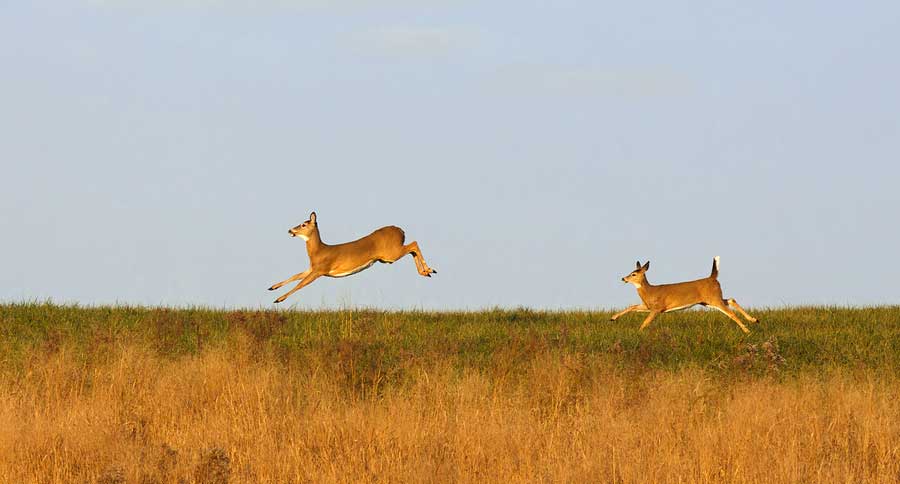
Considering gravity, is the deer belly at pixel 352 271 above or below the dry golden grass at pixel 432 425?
above

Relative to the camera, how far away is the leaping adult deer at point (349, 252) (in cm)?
1970

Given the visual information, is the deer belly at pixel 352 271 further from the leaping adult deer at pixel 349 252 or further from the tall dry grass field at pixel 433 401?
the tall dry grass field at pixel 433 401

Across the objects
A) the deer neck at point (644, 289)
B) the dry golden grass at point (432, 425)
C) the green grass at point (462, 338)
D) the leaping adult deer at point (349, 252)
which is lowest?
the dry golden grass at point (432, 425)

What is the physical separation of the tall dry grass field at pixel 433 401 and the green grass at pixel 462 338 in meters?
0.06

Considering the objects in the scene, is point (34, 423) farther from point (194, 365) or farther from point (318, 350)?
point (318, 350)

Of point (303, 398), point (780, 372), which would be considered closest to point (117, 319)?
point (303, 398)

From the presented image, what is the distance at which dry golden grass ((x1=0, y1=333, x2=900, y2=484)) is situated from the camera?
9.02 metres

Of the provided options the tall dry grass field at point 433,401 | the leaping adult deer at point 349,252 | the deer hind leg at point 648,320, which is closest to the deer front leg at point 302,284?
the leaping adult deer at point 349,252

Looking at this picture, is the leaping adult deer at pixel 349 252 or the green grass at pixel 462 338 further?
the leaping adult deer at pixel 349 252

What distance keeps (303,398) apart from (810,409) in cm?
539

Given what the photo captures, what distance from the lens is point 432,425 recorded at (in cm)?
1034

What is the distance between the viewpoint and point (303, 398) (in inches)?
491

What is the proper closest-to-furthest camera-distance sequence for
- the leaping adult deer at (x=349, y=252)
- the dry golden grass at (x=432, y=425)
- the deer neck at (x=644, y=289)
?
the dry golden grass at (x=432, y=425) < the deer neck at (x=644, y=289) < the leaping adult deer at (x=349, y=252)

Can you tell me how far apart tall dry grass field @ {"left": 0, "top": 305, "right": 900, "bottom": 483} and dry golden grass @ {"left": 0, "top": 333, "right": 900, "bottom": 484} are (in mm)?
29
